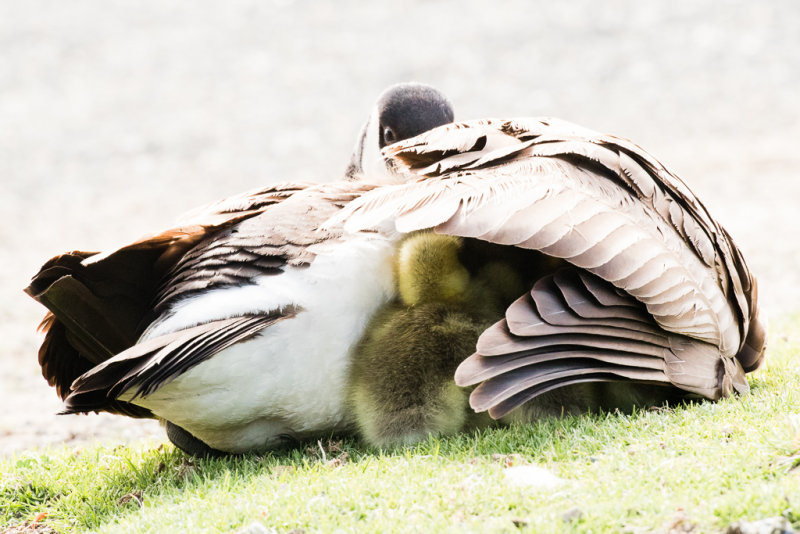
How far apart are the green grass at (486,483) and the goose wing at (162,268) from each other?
498mm

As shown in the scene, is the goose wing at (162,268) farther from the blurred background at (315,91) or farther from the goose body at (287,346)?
the blurred background at (315,91)

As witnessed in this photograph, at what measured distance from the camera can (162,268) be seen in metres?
4.20

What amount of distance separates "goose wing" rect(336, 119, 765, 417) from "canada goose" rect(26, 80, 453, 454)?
0.29m

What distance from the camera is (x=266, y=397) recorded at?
12.4 feet

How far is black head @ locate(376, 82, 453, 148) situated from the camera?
Answer: 5.73 m

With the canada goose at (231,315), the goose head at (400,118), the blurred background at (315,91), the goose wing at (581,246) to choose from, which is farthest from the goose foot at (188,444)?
the blurred background at (315,91)

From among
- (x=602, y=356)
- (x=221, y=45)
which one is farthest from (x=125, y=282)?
(x=221, y=45)

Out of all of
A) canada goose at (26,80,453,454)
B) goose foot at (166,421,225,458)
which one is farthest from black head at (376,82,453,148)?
goose foot at (166,421,225,458)

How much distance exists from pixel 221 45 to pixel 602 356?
17453 millimetres

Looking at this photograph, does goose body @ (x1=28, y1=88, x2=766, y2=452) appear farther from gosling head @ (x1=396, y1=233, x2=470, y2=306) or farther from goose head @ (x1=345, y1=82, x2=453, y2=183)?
goose head @ (x1=345, y1=82, x2=453, y2=183)

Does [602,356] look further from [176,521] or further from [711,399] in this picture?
[176,521]

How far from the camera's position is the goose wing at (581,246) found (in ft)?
11.2

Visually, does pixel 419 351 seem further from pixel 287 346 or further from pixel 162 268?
pixel 162 268

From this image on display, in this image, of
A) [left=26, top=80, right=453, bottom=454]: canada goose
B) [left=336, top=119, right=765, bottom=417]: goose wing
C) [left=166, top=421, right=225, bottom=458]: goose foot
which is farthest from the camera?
[left=166, top=421, right=225, bottom=458]: goose foot
